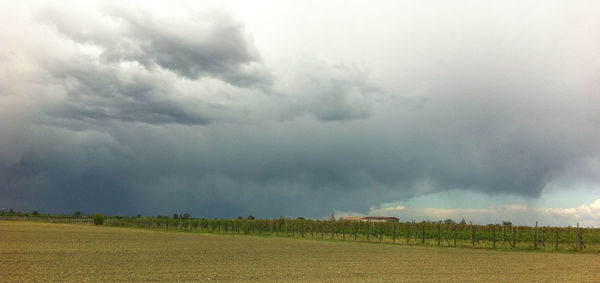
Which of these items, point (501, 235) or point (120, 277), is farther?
point (501, 235)

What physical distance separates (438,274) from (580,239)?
39.3 meters

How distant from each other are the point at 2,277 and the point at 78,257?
28.4 ft

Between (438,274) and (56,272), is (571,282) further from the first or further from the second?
(56,272)

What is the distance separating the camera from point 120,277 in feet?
59.7

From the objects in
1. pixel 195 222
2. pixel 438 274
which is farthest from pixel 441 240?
pixel 195 222

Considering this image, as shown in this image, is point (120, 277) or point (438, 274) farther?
point (438, 274)

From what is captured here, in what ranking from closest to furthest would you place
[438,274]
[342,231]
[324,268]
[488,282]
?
1. [488,282]
2. [438,274]
3. [324,268]
4. [342,231]

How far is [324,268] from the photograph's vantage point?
2286cm

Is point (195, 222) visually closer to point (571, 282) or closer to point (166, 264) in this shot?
point (166, 264)

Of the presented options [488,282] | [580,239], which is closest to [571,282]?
[488,282]

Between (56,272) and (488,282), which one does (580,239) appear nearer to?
(488,282)

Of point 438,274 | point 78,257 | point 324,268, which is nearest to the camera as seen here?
point 438,274

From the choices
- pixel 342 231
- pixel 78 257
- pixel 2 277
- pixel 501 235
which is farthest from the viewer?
pixel 342 231

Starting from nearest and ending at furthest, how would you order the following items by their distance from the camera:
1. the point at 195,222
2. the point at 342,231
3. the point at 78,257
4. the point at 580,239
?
the point at 78,257, the point at 580,239, the point at 342,231, the point at 195,222
